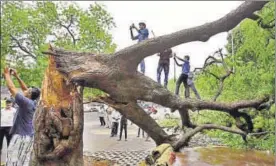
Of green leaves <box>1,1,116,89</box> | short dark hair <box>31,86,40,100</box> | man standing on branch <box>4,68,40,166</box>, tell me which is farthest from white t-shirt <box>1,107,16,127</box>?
green leaves <box>1,1,116,89</box>

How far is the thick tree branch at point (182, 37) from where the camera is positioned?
6406mm

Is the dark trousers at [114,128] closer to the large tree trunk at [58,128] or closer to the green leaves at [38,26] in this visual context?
the large tree trunk at [58,128]

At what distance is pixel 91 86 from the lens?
634cm

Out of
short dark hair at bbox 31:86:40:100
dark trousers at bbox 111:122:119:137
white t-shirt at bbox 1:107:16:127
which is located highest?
short dark hair at bbox 31:86:40:100

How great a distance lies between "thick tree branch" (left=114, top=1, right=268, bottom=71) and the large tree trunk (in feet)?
3.60

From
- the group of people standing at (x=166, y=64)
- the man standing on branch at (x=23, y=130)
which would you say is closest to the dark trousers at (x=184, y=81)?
the group of people standing at (x=166, y=64)

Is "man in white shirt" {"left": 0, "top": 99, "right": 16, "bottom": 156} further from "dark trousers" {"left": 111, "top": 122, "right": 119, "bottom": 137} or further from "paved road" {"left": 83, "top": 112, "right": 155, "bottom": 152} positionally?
"dark trousers" {"left": 111, "top": 122, "right": 119, "bottom": 137}

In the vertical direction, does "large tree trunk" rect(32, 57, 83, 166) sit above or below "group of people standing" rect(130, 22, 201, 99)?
below

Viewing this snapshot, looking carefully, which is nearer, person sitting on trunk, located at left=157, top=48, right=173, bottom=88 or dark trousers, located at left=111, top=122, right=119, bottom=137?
person sitting on trunk, located at left=157, top=48, right=173, bottom=88

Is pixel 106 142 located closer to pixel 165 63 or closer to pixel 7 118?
pixel 7 118

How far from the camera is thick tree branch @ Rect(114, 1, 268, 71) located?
6.41 m

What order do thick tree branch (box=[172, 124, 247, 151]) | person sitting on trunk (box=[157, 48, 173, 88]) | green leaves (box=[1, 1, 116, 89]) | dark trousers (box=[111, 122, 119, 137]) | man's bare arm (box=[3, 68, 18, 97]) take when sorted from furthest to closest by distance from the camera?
green leaves (box=[1, 1, 116, 89]), dark trousers (box=[111, 122, 119, 137]), person sitting on trunk (box=[157, 48, 173, 88]), thick tree branch (box=[172, 124, 247, 151]), man's bare arm (box=[3, 68, 18, 97])

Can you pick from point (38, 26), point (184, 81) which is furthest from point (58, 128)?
point (38, 26)

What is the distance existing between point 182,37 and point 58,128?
8.31ft
